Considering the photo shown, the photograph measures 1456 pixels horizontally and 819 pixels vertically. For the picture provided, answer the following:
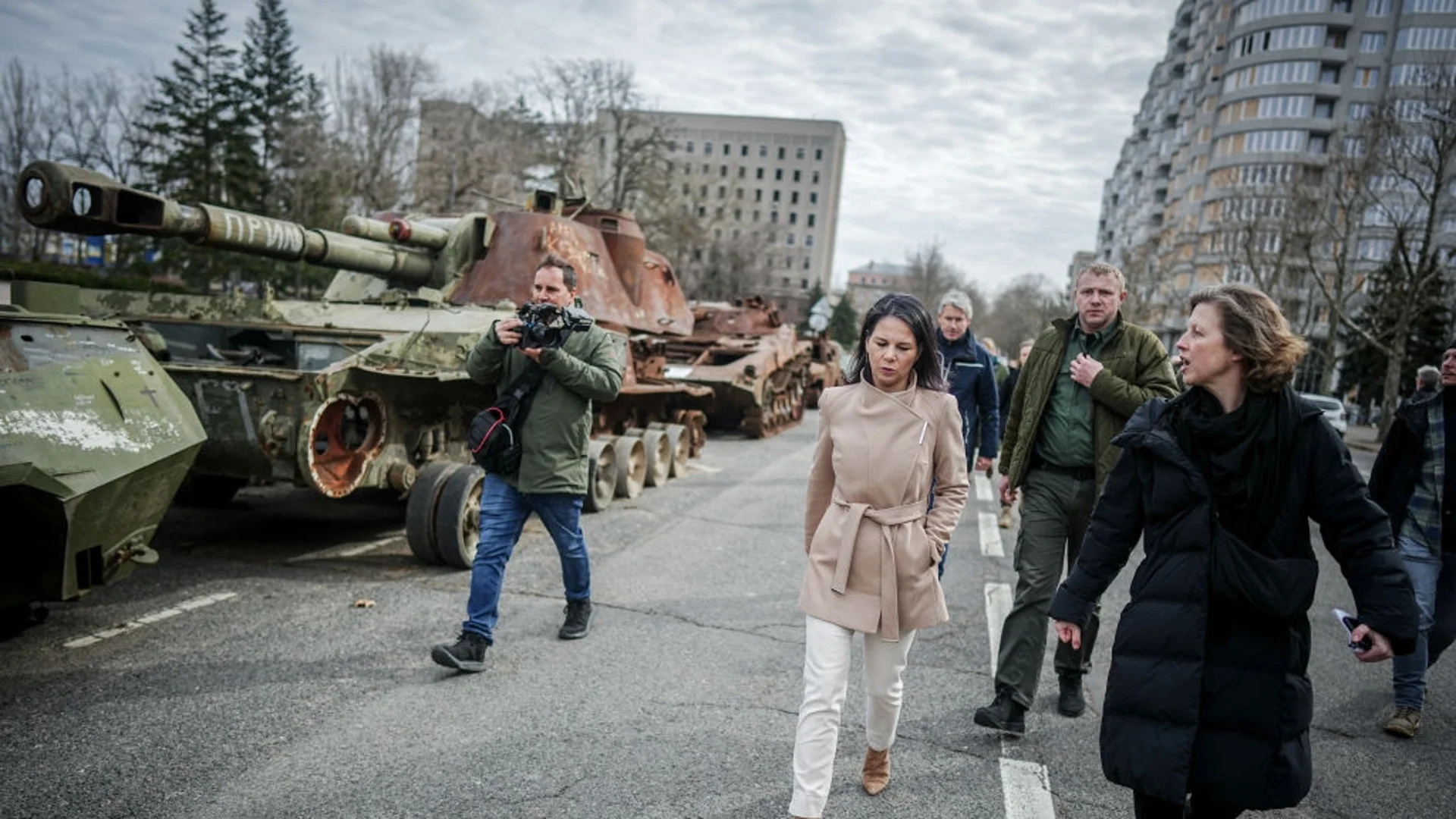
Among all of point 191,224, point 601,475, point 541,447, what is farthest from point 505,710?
point 601,475

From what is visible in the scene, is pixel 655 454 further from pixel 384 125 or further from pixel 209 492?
pixel 384 125

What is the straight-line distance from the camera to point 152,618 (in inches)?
200

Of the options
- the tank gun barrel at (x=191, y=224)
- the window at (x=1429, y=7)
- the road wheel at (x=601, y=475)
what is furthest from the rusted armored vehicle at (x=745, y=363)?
the window at (x=1429, y=7)

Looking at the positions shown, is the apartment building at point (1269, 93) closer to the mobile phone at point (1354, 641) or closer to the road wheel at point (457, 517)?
the road wheel at point (457, 517)

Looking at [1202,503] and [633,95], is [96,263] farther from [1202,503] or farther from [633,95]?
[1202,503]

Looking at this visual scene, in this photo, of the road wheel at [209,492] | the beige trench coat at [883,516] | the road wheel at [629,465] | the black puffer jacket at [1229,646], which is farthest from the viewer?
the road wheel at [629,465]

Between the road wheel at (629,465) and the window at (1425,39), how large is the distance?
5685cm

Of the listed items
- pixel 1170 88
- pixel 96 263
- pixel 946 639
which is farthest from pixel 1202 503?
pixel 1170 88

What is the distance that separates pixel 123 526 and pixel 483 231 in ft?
17.6

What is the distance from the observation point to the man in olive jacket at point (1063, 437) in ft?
13.4

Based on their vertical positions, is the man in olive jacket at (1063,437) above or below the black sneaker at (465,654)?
above

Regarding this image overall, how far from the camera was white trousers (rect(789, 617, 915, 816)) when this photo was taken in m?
2.96

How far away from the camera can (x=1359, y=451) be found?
94.5 feet

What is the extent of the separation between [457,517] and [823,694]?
394cm
